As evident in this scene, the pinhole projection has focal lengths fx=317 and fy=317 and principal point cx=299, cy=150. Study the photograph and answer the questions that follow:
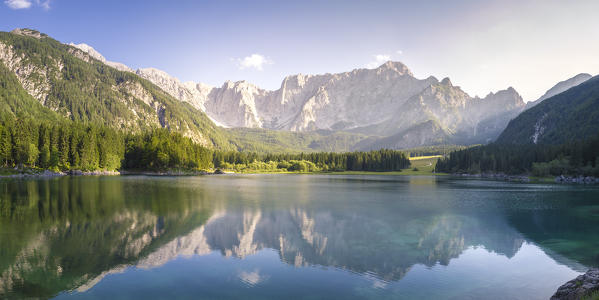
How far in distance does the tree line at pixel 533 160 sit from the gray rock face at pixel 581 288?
4896 inches

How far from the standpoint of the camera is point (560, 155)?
4766 inches

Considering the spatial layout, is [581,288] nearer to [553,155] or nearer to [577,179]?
[577,179]

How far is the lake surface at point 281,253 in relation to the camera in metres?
16.0

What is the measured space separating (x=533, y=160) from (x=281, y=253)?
153174 millimetres

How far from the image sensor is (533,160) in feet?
448

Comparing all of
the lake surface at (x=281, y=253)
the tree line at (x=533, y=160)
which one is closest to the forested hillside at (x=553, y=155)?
the tree line at (x=533, y=160)

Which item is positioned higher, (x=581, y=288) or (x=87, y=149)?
(x=87, y=149)

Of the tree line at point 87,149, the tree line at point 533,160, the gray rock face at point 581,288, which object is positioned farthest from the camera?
the tree line at point 533,160

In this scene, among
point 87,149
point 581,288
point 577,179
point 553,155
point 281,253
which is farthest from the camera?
point 553,155

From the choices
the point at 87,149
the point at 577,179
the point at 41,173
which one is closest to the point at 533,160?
the point at 577,179

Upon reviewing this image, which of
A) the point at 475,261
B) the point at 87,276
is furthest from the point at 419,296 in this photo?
the point at 87,276

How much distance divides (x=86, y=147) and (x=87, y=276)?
119 meters

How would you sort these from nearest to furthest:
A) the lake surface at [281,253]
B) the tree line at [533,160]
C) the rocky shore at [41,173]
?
the lake surface at [281,253] < the rocky shore at [41,173] < the tree line at [533,160]

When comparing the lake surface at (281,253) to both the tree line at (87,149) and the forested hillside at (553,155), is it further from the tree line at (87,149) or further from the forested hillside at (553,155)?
the forested hillside at (553,155)
